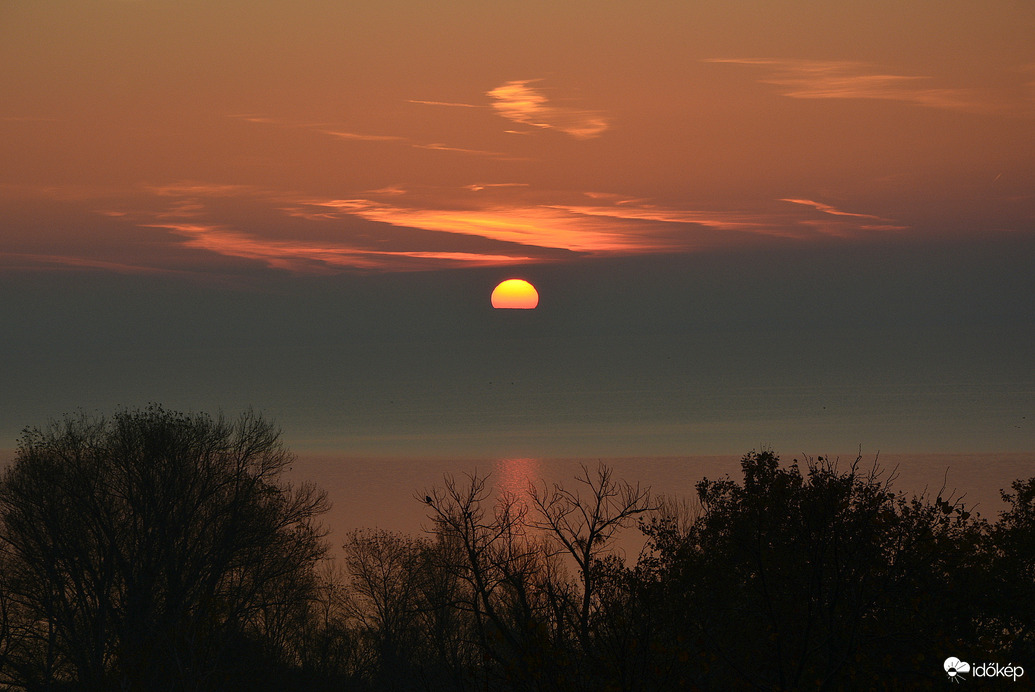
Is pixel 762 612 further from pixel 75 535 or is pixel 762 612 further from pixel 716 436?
pixel 716 436

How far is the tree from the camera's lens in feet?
115

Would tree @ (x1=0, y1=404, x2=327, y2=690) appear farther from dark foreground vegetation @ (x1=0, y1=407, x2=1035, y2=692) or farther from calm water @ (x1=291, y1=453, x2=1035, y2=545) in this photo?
calm water @ (x1=291, y1=453, x2=1035, y2=545)

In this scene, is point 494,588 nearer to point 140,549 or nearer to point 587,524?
point 587,524

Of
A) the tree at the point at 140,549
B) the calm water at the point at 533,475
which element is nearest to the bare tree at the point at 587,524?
the calm water at the point at 533,475

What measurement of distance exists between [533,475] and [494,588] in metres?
84.9

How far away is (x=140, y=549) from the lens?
124 feet

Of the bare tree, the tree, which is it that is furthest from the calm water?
the tree

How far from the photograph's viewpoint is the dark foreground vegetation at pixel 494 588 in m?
13.8

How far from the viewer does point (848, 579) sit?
15891 millimetres

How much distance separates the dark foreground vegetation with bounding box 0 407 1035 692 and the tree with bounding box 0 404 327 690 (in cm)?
13

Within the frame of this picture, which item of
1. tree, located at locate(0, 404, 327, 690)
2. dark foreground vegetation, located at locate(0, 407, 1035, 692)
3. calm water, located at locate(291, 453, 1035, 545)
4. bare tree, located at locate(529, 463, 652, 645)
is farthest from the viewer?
calm water, located at locate(291, 453, 1035, 545)

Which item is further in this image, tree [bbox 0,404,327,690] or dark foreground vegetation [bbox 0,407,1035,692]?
tree [bbox 0,404,327,690]

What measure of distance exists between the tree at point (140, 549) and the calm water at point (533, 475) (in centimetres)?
4221

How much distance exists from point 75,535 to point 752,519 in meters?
26.9
